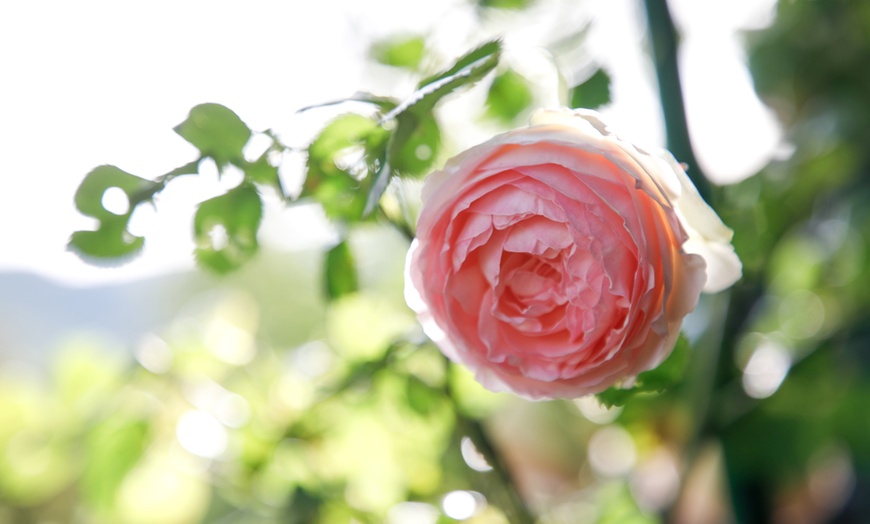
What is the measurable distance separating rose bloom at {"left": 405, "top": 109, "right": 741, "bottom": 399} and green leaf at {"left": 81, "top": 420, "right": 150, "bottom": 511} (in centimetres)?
23

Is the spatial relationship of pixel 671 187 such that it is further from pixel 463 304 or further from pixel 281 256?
pixel 281 256

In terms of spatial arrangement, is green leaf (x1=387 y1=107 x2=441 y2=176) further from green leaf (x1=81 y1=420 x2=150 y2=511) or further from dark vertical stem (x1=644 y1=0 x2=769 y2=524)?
green leaf (x1=81 y1=420 x2=150 y2=511)

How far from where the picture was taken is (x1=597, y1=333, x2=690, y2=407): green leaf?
0.20 m

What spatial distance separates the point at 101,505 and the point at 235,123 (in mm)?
250

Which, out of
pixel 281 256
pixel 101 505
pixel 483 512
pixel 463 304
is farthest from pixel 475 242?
pixel 281 256

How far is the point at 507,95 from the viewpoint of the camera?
0.97 feet

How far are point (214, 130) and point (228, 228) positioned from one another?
3 centimetres

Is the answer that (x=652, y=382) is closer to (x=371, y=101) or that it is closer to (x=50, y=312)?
(x=371, y=101)

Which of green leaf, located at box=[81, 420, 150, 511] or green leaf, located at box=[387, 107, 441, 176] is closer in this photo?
green leaf, located at box=[387, 107, 441, 176]

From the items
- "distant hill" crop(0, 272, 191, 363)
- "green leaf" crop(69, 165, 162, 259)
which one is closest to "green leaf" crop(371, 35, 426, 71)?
"green leaf" crop(69, 165, 162, 259)

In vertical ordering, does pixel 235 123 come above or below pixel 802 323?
above

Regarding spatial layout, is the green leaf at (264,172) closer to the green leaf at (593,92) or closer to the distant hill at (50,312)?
the green leaf at (593,92)

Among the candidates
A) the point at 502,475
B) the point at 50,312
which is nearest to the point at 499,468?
the point at 502,475

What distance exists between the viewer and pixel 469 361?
20 centimetres
